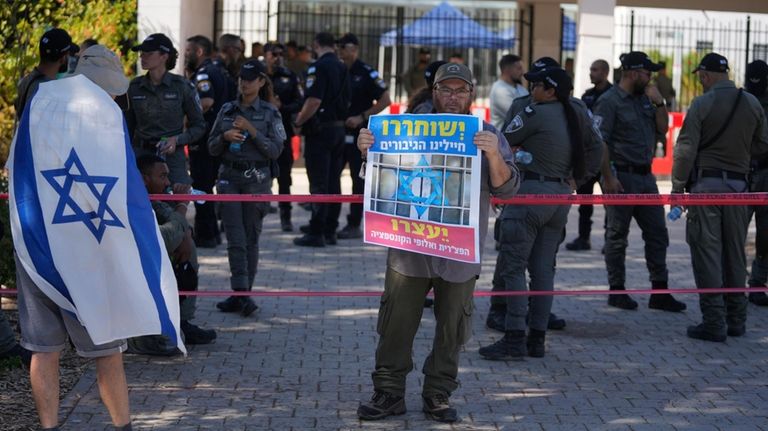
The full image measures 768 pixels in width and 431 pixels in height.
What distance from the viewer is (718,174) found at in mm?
9086

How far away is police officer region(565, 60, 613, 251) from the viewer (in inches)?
496

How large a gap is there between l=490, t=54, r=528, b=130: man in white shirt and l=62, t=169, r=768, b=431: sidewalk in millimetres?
3124

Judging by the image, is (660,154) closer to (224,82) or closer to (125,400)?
(224,82)

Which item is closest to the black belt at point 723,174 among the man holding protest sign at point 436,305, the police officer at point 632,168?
the police officer at point 632,168

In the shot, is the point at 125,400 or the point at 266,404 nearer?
the point at 125,400

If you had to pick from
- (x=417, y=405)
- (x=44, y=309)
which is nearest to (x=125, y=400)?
(x=44, y=309)

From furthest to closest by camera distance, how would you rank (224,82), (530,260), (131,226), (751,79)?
(224,82) → (751,79) → (530,260) → (131,226)

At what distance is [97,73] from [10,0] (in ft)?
16.3

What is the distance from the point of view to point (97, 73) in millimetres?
5766

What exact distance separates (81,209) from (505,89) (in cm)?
826

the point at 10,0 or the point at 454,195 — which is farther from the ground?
the point at 10,0

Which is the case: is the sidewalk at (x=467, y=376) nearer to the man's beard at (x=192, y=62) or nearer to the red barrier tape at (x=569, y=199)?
the red barrier tape at (x=569, y=199)

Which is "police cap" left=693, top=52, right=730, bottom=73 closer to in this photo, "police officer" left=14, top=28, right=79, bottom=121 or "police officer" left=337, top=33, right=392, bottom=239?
"police officer" left=14, top=28, right=79, bottom=121

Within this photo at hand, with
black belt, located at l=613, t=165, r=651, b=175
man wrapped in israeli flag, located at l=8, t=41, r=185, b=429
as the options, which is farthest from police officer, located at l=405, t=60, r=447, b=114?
man wrapped in israeli flag, located at l=8, t=41, r=185, b=429
